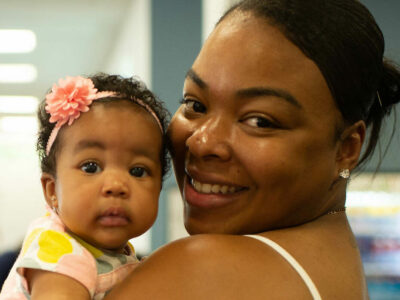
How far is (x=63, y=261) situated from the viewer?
1070mm

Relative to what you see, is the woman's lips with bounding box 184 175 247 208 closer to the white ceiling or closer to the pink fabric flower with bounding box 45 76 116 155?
the pink fabric flower with bounding box 45 76 116 155

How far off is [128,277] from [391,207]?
298cm

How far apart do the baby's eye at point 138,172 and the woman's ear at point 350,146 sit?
431 millimetres

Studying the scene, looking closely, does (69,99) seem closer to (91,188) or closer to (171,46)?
(91,188)

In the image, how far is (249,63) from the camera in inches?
45.3

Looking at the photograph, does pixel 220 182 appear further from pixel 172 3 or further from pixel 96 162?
pixel 172 3

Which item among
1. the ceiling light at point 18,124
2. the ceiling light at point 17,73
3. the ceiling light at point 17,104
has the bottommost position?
the ceiling light at point 18,124

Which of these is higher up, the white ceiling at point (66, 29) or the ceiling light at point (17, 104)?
the white ceiling at point (66, 29)

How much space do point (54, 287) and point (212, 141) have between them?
42 centimetres

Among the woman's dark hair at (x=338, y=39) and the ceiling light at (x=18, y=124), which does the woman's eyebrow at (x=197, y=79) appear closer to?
the woman's dark hair at (x=338, y=39)

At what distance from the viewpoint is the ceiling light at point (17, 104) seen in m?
9.60

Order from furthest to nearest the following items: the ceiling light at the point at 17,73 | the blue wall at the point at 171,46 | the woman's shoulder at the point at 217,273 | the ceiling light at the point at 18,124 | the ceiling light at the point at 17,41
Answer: the ceiling light at the point at 18,124 → the ceiling light at the point at 17,73 → the ceiling light at the point at 17,41 → the blue wall at the point at 171,46 → the woman's shoulder at the point at 217,273

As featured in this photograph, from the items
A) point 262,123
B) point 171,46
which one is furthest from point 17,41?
point 262,123

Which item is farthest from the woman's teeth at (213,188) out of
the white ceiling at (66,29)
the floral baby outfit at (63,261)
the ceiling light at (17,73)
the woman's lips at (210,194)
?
the ceiling light at (17,73)
